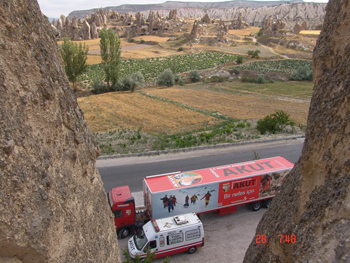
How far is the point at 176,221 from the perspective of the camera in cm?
1229

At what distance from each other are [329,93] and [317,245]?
257 centimetres

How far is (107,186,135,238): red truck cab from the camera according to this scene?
13.2 m

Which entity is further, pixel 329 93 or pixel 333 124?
pixel 329 93

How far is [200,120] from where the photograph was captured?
109ft

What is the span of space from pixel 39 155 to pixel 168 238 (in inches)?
360

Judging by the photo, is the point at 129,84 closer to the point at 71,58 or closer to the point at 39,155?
the point at 71,58

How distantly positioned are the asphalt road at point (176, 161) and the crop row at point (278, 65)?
178ft

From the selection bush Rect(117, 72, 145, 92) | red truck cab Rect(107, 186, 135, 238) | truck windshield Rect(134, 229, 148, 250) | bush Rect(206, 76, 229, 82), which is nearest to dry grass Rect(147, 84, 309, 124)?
bush Rect(117, 72, 145, 92)

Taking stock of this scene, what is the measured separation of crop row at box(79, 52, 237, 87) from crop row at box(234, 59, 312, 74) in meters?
7.74

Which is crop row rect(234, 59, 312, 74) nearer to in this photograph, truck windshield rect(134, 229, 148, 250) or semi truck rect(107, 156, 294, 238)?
semi truck rect(107, 156, 294, 238)

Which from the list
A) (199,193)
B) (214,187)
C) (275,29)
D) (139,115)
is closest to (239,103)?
(139,115)

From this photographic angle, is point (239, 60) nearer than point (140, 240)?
No

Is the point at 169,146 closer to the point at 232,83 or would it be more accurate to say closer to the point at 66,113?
the point at 66,113

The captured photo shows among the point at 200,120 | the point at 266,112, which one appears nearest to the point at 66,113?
the point at 200,120
